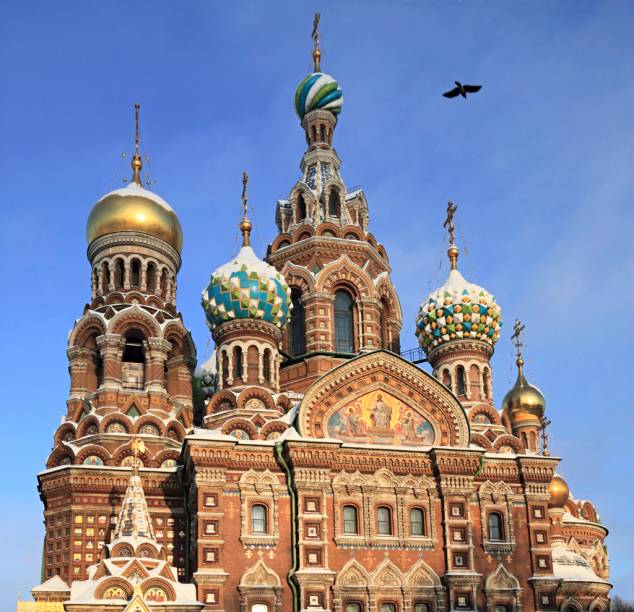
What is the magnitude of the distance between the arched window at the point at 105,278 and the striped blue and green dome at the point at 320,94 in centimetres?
853

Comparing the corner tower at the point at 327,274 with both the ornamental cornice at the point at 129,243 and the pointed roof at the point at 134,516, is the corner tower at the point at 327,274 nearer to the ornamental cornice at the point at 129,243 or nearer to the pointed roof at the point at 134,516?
the ornamental cornice at the point at 129,243

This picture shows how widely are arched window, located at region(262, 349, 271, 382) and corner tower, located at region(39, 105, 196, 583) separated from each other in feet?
7.59

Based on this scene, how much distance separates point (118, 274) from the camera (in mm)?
27203

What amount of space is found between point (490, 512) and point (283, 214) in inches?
431

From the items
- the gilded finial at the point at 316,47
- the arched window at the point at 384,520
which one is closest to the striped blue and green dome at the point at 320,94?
the gilded finial at the point at 316,47

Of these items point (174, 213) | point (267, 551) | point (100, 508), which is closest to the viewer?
point (267, 551)

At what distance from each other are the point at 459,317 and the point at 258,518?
7.75 metres

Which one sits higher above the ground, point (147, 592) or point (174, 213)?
point (174, 213)

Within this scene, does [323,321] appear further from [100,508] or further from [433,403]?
[100,508]

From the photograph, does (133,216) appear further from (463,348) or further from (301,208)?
(463,348)

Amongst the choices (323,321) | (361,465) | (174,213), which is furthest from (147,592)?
(174,213)

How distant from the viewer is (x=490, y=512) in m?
23.4

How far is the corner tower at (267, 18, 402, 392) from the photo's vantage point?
27.4 meters

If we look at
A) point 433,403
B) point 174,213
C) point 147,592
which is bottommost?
point 147,592
